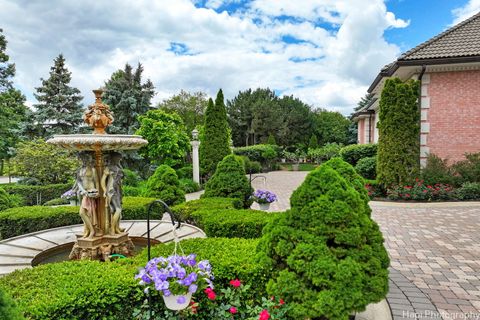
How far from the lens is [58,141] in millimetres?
4035

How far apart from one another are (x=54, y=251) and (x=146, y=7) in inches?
215

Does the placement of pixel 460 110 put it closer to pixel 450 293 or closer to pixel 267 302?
pixel 450 293

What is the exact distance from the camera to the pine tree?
18828 millimetres

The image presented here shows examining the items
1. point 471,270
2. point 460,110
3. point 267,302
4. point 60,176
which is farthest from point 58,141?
point 460,110

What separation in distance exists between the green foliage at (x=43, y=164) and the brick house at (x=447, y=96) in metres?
14.4

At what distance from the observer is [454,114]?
11078mm

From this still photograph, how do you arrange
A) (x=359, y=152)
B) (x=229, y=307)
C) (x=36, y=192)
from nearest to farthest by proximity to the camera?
(x=229, y=307)
(x=36, y=192)
(x=359, y=152)

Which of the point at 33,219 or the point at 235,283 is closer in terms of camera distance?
the point at 235,283

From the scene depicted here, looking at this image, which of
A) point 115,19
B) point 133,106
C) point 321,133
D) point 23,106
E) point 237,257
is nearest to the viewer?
point 237,257

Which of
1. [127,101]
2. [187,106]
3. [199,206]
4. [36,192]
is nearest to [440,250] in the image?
[199,206]

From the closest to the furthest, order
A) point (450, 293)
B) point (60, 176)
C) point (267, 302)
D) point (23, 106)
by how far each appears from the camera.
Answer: point (267, 302) < point (450, 293) < point (60, 176) < point (23, 106)

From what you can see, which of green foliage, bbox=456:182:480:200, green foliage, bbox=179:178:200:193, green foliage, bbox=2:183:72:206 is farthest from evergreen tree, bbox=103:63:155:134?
green foliage, bbox=456:182:480:200

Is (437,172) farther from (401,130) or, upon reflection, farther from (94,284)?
(94,284)

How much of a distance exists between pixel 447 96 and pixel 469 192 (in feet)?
11.7
